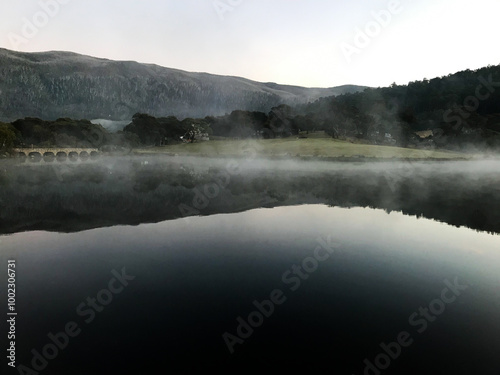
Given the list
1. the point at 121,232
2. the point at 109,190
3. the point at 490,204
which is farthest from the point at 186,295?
the point at 490,204

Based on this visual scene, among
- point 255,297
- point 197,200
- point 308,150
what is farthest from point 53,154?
point 255,297

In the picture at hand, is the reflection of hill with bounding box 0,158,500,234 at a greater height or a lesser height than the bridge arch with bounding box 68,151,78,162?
greater

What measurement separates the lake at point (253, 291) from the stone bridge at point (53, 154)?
396ft

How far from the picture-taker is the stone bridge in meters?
135

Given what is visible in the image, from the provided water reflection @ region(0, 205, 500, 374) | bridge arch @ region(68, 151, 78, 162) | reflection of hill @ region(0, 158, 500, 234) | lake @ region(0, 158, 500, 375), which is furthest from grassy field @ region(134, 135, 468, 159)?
water reflection @ region(0, 205, 500, 374)

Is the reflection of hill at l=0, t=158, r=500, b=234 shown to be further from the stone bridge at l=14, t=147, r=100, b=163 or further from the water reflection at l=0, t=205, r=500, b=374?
the stone bridge at l=14, t=147, r=100, b=163

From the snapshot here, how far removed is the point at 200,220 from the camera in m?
31.7

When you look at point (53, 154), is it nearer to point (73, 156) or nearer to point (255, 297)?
point (73, 156)

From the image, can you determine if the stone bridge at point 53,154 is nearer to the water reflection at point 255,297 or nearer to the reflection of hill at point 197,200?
the reflection of hill at point 197,200

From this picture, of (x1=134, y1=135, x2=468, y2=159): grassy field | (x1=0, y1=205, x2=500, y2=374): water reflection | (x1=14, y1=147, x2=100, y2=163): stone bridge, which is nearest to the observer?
(x1=0, y1=205, x2=500, y2=374): water reflection

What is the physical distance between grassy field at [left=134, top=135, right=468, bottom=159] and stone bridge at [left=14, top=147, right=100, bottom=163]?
33.8m

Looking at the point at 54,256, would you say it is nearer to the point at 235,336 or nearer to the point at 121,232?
the point at 121,232

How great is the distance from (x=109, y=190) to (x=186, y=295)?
40448 mm

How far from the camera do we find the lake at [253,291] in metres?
10.7
